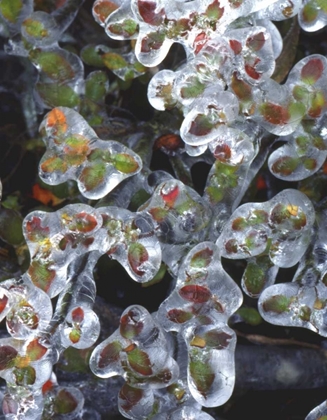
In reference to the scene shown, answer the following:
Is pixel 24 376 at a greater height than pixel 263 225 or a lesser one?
lesser

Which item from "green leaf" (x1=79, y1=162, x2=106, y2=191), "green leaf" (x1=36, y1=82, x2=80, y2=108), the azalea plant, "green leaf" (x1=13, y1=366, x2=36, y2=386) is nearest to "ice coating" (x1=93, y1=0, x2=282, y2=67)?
the azalea plant

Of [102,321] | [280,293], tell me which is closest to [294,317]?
[280,293]

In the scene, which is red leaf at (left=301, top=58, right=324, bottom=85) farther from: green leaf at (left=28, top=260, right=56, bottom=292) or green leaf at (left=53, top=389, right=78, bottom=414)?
green leaf at (left=53, top=389, right=78, bottom=414)

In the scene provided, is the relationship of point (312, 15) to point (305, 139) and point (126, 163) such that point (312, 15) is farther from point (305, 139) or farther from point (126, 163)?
point (126, 163)

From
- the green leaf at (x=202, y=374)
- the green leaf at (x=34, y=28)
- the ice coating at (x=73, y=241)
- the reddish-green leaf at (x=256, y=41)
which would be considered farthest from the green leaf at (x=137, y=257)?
the green leaf at (x=34, y=28)

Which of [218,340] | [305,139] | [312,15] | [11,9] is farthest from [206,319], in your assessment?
[11,9]

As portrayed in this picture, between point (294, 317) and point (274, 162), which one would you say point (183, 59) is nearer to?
point (274, 162)
